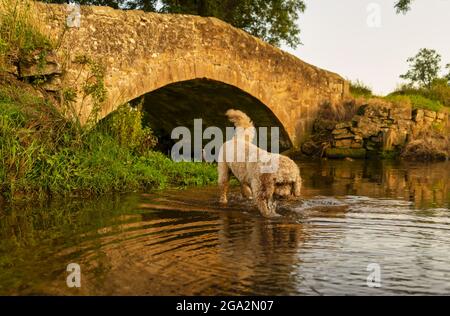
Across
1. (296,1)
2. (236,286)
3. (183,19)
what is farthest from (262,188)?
(296,1)

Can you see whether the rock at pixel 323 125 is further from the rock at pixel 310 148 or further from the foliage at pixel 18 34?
the foliage at pixel 18 34

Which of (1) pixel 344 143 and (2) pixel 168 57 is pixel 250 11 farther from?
(2) pixel 168 57

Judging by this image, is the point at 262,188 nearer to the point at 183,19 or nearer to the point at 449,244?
the point at 449,244

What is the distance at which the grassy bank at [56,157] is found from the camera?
7.16m

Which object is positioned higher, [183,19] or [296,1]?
[296,1]

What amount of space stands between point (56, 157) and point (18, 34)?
274 cm

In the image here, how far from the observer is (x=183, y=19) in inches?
515

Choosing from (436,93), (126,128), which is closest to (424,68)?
(436,93)

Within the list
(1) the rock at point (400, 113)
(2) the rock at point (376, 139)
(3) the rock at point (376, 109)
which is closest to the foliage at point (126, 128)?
(2) the rock at point (376, 139)

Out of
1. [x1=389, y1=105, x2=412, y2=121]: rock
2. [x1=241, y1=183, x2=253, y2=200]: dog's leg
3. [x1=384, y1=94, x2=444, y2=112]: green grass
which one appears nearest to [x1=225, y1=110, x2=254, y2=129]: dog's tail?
[x1=241, y1=183, x2=253, y2=200]: dog's leg

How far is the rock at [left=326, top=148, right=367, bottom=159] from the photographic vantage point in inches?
754

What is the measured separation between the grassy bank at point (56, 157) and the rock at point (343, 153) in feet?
33.5

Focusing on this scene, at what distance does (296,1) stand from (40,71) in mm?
18756

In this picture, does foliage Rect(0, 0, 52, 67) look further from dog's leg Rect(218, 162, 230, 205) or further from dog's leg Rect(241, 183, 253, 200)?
dog's leg Rect(241, 183, 253, 200)
